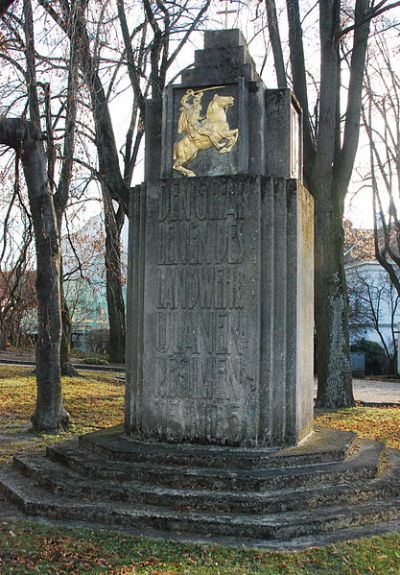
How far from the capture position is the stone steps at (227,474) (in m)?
6.18

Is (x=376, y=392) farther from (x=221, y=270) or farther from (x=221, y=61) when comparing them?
(x=221, y=61)

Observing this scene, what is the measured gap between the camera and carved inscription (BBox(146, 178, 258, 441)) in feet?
23.2

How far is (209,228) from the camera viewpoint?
23.9ft

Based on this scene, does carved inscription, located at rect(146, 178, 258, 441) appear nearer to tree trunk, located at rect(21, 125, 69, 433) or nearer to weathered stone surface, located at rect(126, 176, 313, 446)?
weathered stone surface, located at rect(126, 176, 313, 446)

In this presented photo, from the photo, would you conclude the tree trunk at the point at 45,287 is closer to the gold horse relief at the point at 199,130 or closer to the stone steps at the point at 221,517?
the gold horse relief at the point at 199,130

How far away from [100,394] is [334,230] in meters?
6.29

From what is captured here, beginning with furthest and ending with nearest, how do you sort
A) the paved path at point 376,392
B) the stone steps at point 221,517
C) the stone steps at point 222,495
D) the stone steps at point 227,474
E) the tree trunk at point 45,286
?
1. the paved path at point 376,392
2. the tree trunk at point 45,286
3. the stone steps at point 227,474
4. the stone steps at point 222,495
5. the stone steps at point 221,517

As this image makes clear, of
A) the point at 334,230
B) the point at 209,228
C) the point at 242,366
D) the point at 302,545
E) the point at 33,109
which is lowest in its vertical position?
the point at 302,545

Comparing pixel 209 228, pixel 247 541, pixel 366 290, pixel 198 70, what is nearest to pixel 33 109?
pixel 198 70

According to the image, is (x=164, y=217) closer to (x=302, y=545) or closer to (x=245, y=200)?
(x=245, y=200)

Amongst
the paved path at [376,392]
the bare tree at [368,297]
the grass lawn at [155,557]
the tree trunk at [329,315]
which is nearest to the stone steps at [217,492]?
the grass lawn at [155,557]

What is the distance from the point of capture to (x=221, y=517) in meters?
5.79

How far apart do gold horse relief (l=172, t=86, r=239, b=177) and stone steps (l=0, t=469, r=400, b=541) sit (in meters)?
3.51

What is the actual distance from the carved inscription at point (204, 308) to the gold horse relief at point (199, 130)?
0.36 meters
